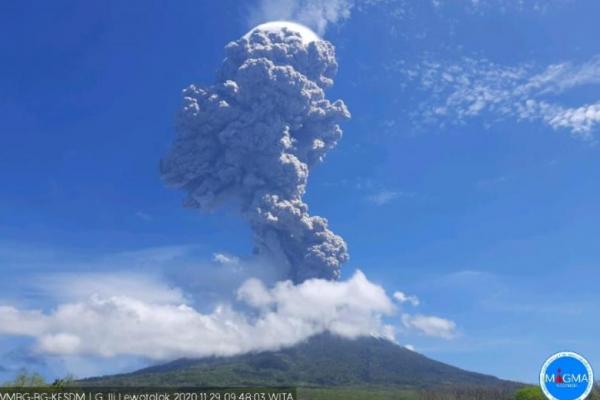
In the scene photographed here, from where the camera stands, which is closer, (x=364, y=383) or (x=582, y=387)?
(x=582, y=387)

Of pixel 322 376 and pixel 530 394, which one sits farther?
pixel 322 376

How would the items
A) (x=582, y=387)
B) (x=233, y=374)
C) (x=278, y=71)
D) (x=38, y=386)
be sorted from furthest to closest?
(x=233, y=374)
(x=278, y=71)
(x=38, y=386)
(x=582, y=387)

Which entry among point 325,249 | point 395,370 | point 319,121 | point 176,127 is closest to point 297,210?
point 325,249

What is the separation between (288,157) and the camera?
569 ft

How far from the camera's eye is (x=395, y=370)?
189000mm

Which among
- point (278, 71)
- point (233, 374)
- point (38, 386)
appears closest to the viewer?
point (38, 386)

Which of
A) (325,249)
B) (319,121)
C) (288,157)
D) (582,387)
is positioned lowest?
(582,387)

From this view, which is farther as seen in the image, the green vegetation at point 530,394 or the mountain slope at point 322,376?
the mountain slope at point 322,376

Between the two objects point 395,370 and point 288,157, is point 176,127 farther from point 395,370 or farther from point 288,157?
point 395,370

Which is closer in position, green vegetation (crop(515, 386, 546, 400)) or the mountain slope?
green vegetation (crop(515, 386, 546, 400))

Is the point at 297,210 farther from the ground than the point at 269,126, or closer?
closer

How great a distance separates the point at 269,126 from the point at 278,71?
14266mm

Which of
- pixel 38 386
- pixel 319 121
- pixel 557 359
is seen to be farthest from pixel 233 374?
pixel 557 359

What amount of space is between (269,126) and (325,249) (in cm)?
3638
